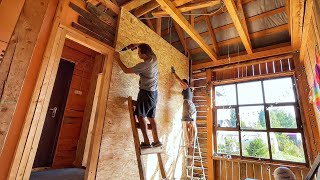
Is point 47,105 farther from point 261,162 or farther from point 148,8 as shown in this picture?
point 261,162

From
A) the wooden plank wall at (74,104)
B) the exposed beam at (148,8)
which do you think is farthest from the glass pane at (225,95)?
the wooden plank wall at (74,104)

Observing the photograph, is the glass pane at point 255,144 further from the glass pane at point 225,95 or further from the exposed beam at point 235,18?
the exposed beam at point 235,18

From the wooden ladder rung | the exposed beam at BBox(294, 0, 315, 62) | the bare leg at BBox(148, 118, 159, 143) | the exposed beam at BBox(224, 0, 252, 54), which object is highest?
the exposed beam at BBox(224, 0, 252, 54)

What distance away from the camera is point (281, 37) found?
3879mm

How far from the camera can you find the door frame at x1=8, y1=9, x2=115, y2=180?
1688 mm

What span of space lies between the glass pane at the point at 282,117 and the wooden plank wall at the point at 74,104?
165 inches

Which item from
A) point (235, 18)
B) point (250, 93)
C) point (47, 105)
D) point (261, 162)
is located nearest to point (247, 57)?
point (250, 93)

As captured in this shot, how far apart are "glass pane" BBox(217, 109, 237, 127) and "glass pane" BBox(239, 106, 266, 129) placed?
0.51ft

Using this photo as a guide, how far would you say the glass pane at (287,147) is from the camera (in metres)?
3.30

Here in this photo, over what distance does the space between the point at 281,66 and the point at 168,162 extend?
3192 mm

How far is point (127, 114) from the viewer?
270cm

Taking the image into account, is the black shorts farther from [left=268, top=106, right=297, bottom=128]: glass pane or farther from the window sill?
[left=268, top=106, right=297, bottom=128]: glass pane

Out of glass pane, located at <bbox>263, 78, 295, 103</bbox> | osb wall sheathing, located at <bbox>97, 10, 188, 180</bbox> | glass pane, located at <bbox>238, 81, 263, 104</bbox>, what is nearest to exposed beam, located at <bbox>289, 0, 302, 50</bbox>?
→ glass pane, located at <bbox>263, 78, 295, 103</bbox>

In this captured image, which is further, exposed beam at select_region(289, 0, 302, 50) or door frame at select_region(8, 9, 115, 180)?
exposed beam at select_region(289, 0, 302, 50)
